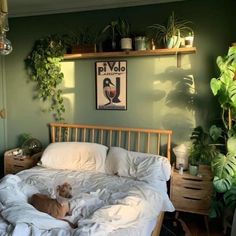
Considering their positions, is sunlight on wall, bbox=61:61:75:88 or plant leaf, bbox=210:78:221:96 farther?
sunlight on wall, bbox=61:61:75:88

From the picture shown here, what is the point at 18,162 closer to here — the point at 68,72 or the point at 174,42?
the point at 68,72

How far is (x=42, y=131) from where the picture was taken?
3.61 metres

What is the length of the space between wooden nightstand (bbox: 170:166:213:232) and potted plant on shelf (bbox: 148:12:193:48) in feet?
4.66

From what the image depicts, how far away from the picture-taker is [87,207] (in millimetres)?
1903

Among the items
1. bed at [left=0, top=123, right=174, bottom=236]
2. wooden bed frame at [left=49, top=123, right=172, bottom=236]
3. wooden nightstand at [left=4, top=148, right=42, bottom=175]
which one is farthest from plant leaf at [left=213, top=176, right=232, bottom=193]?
wooden nightstand at [left=4, top=148, right=42, bottom=175]

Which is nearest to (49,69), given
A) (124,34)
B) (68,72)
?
(68,72)

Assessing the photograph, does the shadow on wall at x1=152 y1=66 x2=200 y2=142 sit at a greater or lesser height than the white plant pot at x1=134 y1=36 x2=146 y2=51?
lesser

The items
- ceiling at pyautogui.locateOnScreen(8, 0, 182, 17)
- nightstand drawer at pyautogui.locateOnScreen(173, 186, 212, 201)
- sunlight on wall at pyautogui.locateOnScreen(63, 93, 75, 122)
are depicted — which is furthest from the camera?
sunlight on wall at pyautogui.locateOnScreen(63, 93, 75, 122)

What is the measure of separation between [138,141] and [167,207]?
3.18 ft

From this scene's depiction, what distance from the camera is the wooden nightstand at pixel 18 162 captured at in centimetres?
331

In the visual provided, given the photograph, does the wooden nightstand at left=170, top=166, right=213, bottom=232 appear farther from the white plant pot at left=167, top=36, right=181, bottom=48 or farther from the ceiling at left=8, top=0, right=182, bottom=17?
the ceiling at left=8, top=0, right=182, bottom=17

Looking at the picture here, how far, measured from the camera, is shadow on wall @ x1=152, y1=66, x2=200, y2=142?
292 centimetres

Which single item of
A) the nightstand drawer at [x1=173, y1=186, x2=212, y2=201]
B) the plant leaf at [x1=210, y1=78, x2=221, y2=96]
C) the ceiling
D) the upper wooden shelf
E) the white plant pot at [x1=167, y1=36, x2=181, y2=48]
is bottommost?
the nightstand drawer at [x1=173, y1=186, x2=212, y2=201]

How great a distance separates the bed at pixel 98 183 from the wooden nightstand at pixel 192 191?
169 mm
